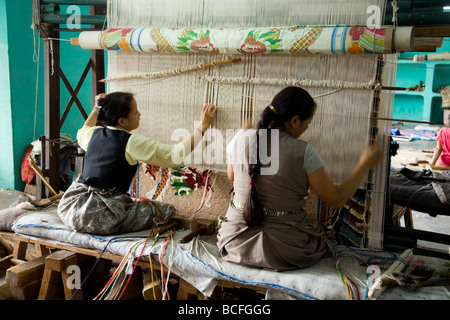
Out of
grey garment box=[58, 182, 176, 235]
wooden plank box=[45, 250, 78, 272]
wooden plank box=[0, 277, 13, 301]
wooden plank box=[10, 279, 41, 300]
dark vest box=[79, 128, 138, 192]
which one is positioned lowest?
wooden plank box=[0, 277, 13, 301]

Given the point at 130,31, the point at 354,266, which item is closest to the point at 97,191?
the point at 130,31

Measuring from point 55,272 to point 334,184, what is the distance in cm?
189

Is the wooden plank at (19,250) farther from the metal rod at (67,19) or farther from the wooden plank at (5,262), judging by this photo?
the metal rod at (67,19)

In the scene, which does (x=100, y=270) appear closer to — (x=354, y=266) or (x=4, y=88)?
(x=354, y=266)

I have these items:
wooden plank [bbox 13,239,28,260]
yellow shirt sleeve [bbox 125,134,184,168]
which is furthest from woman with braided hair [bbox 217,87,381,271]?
wooden plank [bbox 13,239,28,260]

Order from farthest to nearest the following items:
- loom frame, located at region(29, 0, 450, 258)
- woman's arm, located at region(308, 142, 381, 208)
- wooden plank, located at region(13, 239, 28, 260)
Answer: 1. loom frame, located at region(29, 0, 450, 258)
2. wooden plank, located at region(13, 239, 28, 260)
3. woman's arm, located at region(308, 142, 381, 208)

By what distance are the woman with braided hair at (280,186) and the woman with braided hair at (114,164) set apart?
1.70 ft

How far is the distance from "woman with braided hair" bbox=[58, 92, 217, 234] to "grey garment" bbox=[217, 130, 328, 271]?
57 cm

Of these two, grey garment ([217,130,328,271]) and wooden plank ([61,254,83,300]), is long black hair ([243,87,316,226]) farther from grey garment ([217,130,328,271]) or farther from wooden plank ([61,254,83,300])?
wooden plank ([61,254,83,300])

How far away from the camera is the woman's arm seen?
7.05ft

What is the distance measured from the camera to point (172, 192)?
3.25 meters

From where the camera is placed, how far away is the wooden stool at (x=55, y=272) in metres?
2.63

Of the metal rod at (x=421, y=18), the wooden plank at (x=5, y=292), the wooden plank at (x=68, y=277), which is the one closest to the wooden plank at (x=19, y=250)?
the wooden plank at (x=5, y=292)

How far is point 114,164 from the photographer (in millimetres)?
2646
